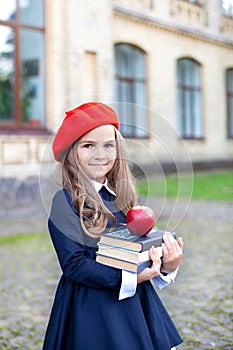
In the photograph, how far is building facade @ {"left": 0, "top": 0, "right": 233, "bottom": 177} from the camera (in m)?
10.2

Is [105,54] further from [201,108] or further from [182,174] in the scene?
[182,174]

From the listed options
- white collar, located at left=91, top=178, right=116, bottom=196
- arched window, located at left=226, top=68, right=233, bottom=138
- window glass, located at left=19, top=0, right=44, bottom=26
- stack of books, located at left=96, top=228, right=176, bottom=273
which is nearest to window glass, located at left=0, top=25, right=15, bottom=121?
window glass, located at left=19, top=0, right=44, bottom=26

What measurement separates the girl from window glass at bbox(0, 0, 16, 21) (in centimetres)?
878

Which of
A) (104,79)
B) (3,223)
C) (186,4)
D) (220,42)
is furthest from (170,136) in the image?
(220,42)

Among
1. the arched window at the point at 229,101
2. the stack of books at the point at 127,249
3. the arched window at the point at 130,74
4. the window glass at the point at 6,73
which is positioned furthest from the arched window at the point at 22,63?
the arched window at the point at 229,101

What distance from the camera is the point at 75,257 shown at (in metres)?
1.76

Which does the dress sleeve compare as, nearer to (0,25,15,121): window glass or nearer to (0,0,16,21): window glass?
(0,25,15,121): window glass

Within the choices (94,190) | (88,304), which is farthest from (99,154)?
(88,304)

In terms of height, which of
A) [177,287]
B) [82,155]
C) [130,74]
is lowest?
[177,287]

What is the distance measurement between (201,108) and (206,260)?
12.3 meters

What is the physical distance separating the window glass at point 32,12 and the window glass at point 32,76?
0.21 m

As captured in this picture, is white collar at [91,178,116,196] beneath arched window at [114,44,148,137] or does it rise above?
beneath

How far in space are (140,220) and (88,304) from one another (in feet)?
1.24

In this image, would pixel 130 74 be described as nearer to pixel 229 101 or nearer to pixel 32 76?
pixel 32 76
